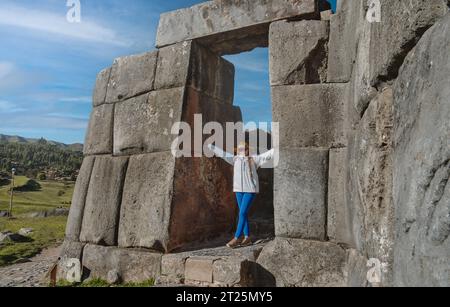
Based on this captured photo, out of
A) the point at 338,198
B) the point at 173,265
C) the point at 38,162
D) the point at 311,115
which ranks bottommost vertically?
the point at 173,265

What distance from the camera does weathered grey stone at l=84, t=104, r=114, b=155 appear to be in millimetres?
6113

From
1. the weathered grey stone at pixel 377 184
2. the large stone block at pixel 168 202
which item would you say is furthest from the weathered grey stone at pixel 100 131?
the weathered grey stone at pixel 377 184

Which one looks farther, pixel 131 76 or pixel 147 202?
pixel 131 76

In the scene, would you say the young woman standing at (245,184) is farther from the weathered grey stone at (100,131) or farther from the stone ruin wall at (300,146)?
the weathered grey stone at (100,131)

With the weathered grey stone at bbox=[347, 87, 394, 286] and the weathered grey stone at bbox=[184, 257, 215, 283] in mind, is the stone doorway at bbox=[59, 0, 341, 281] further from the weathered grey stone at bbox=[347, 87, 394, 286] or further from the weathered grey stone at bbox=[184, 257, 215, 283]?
the weathered grey stone at bbox=[347, 87, 394, 286]

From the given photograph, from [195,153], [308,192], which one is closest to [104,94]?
[195,153]

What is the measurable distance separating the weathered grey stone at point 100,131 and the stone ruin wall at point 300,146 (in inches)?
1.0

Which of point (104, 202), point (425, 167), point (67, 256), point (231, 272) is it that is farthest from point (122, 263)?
point (425, 167)

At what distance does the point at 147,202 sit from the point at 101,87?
2.45 metres

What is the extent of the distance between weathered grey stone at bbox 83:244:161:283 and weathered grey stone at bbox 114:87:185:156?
1445mm

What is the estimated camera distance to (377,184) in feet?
8.37

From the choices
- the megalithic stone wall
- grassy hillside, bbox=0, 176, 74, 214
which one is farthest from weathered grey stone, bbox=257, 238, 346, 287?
grassy hillside, bbox=0, 176, 74, 214

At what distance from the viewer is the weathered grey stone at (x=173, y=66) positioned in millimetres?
5352

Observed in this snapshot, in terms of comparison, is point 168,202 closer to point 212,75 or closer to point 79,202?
point 79,202
